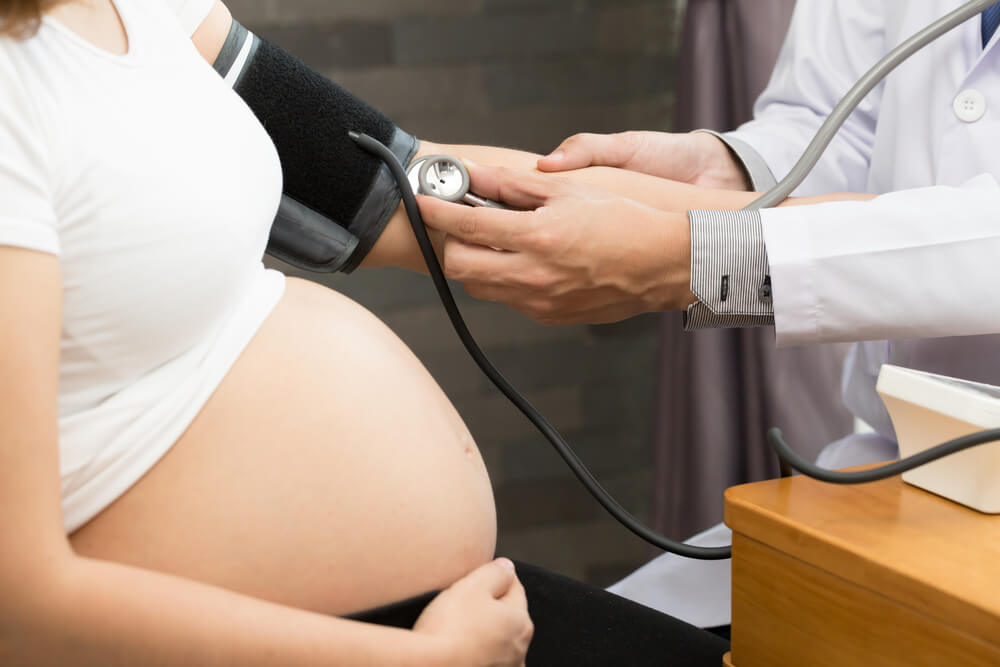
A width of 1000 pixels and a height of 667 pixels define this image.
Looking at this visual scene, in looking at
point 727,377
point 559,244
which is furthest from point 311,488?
point 727,377

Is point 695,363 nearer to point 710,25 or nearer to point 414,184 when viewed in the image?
point 710,25

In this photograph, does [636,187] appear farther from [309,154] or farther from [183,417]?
[183,417]

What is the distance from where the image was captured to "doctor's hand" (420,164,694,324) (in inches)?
34.0

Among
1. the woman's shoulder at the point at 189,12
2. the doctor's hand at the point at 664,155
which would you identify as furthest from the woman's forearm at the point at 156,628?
the doctor's hand at the point at 664,155

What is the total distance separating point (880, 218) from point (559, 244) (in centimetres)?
31

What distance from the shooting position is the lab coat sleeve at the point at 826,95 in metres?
1.24

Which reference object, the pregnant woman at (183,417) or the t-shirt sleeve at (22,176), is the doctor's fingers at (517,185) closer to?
the pregnant woman at (183,417)

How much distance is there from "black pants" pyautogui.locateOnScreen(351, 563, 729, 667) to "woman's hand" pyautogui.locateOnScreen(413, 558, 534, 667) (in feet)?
0.53

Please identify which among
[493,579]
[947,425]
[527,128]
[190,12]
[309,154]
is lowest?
[493,579]

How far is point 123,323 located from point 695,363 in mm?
1534

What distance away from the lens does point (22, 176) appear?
1.65 ft

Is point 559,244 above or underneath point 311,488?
above

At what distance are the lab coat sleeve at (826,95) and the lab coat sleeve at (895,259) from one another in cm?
34

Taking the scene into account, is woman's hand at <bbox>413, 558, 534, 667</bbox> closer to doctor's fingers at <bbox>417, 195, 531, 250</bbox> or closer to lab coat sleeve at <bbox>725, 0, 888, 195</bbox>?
doctor's fingers at <bbox>417, 195, 531, 250</bbox>
